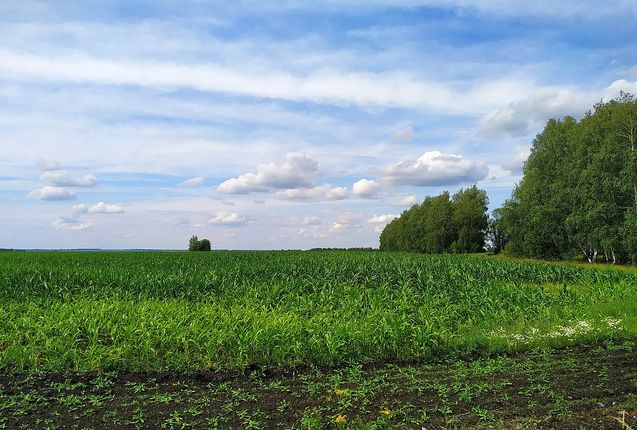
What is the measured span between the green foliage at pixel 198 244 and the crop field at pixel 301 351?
59681 mm

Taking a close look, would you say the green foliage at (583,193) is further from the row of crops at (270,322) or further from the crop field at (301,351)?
the crop field at (301,351)

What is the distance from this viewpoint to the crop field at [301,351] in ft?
22.2

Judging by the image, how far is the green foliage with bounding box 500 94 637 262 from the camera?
41.4 meters

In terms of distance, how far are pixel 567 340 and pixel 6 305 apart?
14959mm

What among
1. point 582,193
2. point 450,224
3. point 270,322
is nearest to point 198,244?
point 450,224

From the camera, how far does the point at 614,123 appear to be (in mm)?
45281

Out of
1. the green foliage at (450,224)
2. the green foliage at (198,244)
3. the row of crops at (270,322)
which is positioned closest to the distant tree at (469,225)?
the green foliage at (450,224)

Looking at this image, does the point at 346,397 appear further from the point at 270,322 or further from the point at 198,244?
the point at 198,244

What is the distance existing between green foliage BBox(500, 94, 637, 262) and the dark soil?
35528mm

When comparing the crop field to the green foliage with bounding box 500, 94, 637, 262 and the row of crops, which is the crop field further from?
the green foliage with bounding box 500, 94, 637, 262

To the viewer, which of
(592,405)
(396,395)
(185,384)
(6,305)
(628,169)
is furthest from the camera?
(628,169)

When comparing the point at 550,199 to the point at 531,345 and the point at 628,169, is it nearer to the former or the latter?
the point at 628,169

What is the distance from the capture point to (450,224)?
269 feet

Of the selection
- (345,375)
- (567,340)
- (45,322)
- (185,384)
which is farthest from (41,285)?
(567,340)
